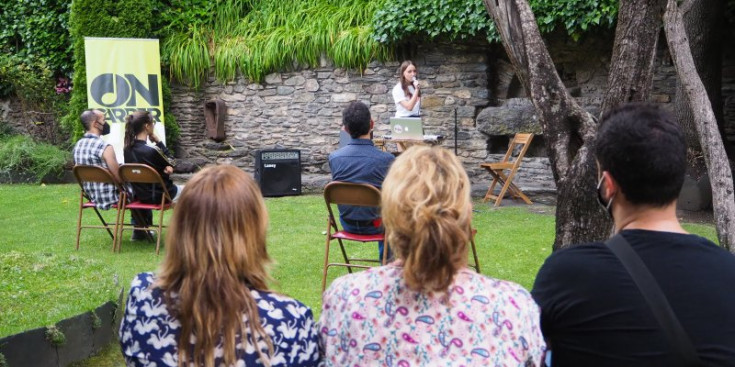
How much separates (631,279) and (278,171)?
953 centimetres

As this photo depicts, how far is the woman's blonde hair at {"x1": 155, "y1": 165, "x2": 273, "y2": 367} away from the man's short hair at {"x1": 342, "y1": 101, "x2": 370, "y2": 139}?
3.55 meters

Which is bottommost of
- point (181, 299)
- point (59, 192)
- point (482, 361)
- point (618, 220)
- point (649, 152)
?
point (59, 192)

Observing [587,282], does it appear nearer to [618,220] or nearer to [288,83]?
[618,220]

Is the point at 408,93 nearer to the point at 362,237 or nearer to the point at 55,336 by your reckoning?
the point at 362,237

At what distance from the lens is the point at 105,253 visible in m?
7.52

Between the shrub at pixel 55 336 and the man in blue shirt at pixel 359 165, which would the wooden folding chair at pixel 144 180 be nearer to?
the man in blue shirt at pixel 359 165

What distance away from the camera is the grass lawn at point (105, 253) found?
4.68m

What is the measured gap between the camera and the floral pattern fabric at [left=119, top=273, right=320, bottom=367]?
221cm

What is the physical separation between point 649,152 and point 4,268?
469cm

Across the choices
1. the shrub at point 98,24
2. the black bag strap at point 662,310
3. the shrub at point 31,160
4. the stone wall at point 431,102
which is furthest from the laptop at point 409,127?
the black bag strap at point 662,310

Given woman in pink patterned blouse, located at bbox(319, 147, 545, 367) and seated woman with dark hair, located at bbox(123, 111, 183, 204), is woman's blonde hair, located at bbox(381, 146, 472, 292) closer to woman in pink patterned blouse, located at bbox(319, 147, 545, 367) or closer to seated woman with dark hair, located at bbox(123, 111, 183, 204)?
woman in pink patterned blouse, located at bbox(319, 147, 545, 367)

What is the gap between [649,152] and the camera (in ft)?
7.12

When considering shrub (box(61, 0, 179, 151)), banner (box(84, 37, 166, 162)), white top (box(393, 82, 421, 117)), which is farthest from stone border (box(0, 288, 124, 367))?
shrub (box(61, 0, 179, 151))

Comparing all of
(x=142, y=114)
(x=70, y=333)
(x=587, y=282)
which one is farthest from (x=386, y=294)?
(x=142, y=114)
